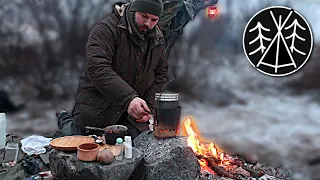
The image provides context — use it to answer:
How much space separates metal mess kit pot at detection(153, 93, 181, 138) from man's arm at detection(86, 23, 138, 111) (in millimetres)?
217

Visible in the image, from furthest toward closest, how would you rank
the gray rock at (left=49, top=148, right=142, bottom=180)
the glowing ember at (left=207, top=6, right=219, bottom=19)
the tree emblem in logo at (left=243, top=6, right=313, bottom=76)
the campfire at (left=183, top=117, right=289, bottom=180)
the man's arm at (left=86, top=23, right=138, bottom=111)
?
the glowing ember at (left=207, top=6, right=219, bottom=19)
the tree emblem in logo at (left=243, top=6, right=313, bottom=76)
the campfire at (left=183, top=117, right=289, bottom=180)
the man's arm at (left=86, top=23, right=138, bottom=111)
the gray rock at (left=49, top=148, right=142, bottom=180)

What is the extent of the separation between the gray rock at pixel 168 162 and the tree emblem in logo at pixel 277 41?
6.99ft

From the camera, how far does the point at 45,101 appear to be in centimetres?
545

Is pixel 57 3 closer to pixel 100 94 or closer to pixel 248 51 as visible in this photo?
pixel 100 94

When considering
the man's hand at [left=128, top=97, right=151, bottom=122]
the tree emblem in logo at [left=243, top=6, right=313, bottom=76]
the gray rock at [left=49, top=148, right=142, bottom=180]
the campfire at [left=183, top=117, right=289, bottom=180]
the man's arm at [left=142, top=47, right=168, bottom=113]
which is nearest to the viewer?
the gray rock at [left=49, top=148, right=142, bottom=180]

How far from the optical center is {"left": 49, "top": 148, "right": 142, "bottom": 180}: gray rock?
268cm

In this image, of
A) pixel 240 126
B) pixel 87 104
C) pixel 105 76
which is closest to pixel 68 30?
pixel 87 104

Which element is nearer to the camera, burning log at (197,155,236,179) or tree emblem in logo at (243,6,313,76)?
burning log at (197,155,236,179)

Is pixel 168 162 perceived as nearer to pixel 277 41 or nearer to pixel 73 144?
pixel 73 144

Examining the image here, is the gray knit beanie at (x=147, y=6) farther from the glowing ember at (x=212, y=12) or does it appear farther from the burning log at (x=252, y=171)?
the burning log at (x=252, y=171)

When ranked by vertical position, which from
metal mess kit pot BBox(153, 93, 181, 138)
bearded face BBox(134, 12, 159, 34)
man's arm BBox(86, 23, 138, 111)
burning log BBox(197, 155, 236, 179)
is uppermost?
bearded face BBox(134, 12, 159, 34)

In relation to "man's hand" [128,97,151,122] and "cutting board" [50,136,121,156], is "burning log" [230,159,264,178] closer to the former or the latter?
"man's hand" [128,97,151,122]

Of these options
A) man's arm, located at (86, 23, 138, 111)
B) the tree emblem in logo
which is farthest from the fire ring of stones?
the tree emblem in logo

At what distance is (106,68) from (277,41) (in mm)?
2453
